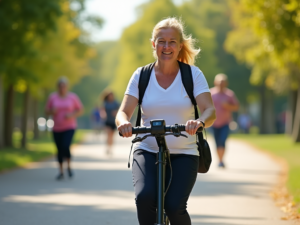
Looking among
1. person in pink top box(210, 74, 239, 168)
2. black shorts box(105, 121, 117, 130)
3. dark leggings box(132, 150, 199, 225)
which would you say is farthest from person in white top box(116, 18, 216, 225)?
black shorts box(105, 121, 117, 130)

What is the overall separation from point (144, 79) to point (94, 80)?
214ft

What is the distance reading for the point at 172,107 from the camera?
16.3 ft

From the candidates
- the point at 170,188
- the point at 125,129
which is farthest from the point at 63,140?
the point at 125,129

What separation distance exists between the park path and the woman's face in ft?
9.51

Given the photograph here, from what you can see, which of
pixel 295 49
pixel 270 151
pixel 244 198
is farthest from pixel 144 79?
pixel 270 151

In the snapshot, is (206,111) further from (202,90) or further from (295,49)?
(295,49)

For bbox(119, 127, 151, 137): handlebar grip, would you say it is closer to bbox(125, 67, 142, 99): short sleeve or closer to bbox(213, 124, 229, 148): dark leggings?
bbox(125, 67, 142, 99): short sleeve

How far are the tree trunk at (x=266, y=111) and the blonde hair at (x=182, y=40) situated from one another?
42340 millimetres

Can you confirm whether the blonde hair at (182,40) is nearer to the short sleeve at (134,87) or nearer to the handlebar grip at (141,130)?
the short sleeve at (134,87)

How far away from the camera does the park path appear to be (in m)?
7.75

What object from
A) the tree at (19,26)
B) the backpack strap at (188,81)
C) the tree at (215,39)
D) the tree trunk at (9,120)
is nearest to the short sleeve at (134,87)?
the backpack strap at (188,81)

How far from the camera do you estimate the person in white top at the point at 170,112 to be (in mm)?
4738

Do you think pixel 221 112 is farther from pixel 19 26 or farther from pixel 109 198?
pixel 19 26

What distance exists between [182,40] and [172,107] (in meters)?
0.56
